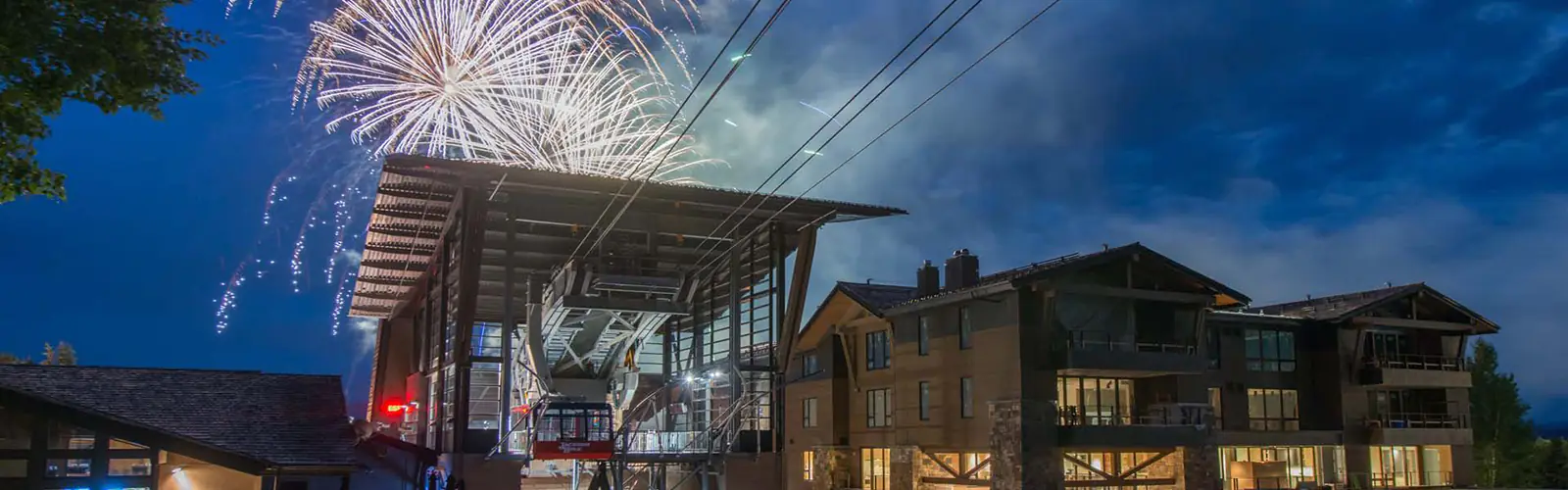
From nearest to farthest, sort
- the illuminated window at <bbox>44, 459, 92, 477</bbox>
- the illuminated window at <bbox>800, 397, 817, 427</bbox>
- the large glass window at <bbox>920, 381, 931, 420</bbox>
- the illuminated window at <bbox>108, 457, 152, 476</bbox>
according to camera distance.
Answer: the illuminated window at <bbox>44, 459, 92, 477</bbox>
the illuminated window at <bbox>108, 457, 152, 476</bbox>
the large glass window at <bbox>920, 381, 931, 420</bbox>
the illuminated window at <bbox>800, 397, 817, 427</bbox>

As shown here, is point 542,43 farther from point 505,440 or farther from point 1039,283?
point 1039,283

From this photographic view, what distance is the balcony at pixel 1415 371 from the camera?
46875mm

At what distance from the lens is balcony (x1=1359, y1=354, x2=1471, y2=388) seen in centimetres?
4688

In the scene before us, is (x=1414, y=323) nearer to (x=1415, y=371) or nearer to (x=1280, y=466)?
(x=1415, y=371)

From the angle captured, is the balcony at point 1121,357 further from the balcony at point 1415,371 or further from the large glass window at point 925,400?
the balcony at point 1415,371

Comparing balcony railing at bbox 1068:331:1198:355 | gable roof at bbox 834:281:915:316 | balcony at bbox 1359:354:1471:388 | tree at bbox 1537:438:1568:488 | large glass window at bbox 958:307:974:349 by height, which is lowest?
tree at bbox 1537:438:1568:488

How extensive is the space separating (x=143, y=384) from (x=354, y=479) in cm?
523

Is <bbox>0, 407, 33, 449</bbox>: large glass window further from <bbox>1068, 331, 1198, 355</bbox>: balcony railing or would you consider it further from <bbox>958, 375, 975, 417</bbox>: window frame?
<bbox>1068, 331, 1198, 355</bbox>: balcony railing

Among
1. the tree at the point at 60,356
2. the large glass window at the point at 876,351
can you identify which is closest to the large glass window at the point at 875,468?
the large glass window at the point at 876,351

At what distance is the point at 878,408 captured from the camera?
48.1 m

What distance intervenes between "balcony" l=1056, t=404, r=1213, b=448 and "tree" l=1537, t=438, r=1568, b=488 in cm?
3014

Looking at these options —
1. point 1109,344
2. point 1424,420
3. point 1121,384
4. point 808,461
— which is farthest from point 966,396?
point 1424,420

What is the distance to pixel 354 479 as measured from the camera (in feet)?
92.1

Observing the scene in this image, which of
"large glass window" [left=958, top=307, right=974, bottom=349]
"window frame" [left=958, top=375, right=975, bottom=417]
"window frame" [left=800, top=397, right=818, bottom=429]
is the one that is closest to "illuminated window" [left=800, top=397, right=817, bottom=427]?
"window frame" [left=800, top=397, right=818, bottom=429]
